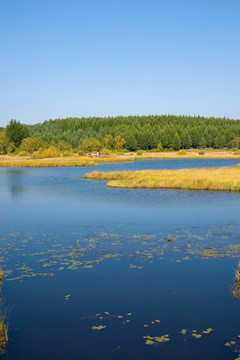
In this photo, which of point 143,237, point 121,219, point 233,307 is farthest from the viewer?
point 121,219

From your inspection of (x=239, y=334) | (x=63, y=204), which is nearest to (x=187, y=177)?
(x=63, y=204)

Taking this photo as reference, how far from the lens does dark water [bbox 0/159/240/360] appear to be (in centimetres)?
1059

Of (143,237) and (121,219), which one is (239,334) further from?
(121,219)

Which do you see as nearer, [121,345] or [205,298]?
[121,345]

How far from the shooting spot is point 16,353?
10.2 m

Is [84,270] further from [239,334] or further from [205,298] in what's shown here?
[239,334]

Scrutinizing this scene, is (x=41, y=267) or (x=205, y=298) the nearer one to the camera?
(x=205, y=298)

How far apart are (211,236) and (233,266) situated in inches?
218

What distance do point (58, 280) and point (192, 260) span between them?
20.5 ft

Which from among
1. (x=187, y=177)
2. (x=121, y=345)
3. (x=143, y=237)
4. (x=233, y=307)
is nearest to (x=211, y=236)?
(x=143, y=237)

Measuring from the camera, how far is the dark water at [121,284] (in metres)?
10.6

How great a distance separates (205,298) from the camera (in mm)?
13508

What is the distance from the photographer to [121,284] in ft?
49.0

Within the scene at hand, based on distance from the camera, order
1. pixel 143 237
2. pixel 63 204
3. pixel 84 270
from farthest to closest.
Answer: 1. pixel 63 204
2. pixel 143 237
3. pixel 84 270
